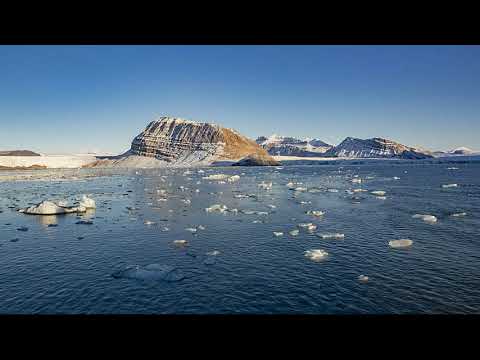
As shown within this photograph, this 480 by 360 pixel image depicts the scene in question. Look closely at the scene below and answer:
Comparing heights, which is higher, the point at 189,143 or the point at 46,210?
the point at 189,143

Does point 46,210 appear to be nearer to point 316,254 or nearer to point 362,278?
point 316,254

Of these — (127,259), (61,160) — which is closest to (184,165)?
(61,160)

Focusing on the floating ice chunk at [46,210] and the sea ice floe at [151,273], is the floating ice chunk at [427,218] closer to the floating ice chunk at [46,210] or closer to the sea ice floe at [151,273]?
the sea ice floe at [151,273]

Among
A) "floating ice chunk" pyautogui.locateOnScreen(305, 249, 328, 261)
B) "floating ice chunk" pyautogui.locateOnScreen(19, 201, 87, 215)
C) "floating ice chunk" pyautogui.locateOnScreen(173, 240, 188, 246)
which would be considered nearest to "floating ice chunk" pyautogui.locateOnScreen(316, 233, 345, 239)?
"floating ice chunk" pyautogui.locateOnScreen(305, 249, 328, 261)

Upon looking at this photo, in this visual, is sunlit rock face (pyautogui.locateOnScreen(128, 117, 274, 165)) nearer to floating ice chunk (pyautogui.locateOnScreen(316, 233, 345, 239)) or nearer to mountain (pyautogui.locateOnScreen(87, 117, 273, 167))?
mountain (pyautogui.locateOnScreen(87, 117, 273, 167))

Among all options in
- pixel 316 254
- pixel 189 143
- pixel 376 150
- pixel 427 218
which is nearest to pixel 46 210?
pixel 316 254

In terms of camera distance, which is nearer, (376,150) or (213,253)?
(213,253)
